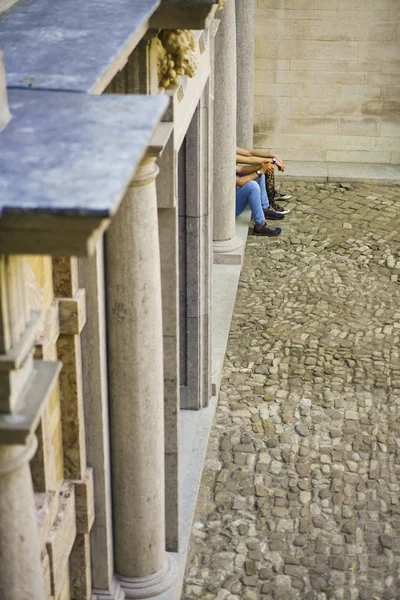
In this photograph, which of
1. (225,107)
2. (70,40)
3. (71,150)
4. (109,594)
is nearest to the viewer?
(71,150)

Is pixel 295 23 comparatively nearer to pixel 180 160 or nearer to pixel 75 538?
pixel 180 160

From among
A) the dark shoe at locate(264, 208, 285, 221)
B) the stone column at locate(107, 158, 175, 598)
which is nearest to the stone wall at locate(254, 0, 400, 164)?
the dark shoe at locate(264, 208, 285, 221)

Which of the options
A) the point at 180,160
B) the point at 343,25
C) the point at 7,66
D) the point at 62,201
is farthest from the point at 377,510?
the point at 343,25

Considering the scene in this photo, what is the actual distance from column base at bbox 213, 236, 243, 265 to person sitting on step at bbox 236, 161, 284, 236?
96cm

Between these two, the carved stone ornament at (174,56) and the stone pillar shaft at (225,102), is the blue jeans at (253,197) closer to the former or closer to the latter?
the stone pillar shaft at (225,102)

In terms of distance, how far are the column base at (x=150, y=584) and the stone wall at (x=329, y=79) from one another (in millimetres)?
9473

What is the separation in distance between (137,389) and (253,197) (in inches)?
263

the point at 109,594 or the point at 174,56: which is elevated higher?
the point at 174,56

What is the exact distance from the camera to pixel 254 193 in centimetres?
1120

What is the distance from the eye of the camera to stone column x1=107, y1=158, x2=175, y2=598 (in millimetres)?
4457

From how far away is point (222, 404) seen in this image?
798 centimetres

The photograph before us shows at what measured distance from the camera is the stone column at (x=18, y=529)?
3.02m

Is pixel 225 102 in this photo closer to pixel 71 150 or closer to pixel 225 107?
pixel 225 107

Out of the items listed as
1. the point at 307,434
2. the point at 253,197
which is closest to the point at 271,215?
the point at 253,197
